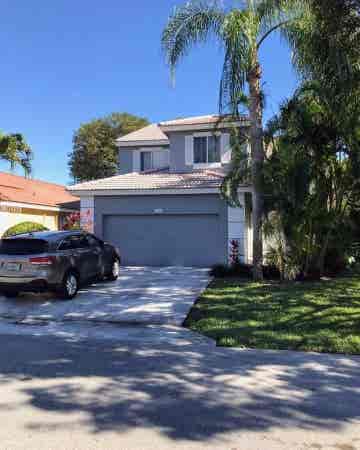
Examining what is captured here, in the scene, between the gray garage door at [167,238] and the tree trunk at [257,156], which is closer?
the tree trunk at [257,156]

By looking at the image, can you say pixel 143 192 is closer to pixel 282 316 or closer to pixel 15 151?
pixel 15 151

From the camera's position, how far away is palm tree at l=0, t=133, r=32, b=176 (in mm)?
16016

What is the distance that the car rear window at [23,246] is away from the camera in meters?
9.65

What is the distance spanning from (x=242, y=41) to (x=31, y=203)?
15106 millimetres

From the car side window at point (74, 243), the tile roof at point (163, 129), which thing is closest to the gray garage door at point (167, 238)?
the tile roof at point (163, 129)

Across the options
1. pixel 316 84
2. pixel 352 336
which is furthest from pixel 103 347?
pixel 316 84

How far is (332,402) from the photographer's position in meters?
4.45

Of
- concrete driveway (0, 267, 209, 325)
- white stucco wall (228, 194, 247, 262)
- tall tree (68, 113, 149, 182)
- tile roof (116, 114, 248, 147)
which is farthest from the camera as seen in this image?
tall tree (68, 113, 149, 182)

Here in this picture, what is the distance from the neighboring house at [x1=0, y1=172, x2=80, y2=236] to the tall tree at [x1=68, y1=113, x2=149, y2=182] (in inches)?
311

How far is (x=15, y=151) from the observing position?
16.3 metres

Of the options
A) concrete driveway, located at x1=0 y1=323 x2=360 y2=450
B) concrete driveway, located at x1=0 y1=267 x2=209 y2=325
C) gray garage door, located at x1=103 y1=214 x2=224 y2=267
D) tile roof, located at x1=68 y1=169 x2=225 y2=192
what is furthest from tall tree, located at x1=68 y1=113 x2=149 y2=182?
concrete driveway, located at x1=0 y1=323 x2=360 y2=450

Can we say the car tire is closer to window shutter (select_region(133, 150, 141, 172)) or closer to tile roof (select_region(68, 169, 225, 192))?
→ tile roof (select_region(68, 169, 225, 192))

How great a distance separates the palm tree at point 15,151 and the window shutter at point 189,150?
6505mm

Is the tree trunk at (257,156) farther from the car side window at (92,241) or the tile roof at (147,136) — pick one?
the tile roof at (147,136)
